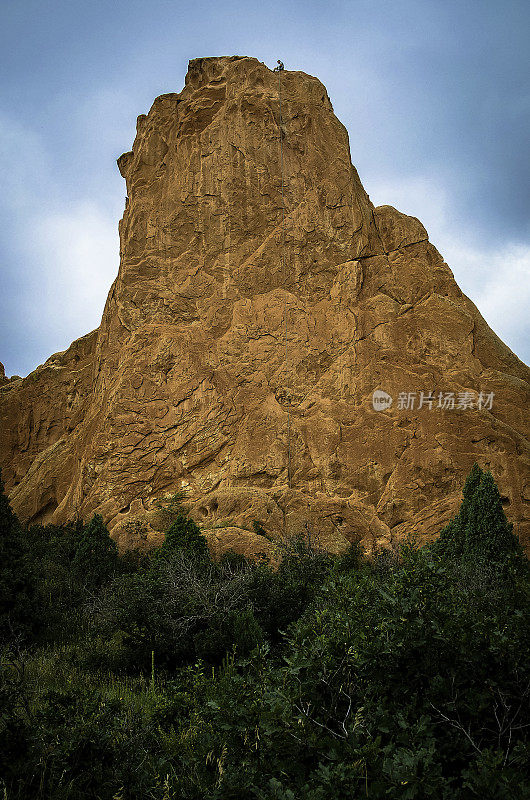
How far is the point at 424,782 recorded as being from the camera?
8.02ft

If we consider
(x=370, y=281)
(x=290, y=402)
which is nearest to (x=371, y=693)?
(x=290, y=402)

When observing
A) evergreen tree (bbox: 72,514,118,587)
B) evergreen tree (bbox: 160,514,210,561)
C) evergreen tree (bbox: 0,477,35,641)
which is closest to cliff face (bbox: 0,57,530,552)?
evergreen tree (bbox: 160,514,210,561)

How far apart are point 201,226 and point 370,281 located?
30.5 ft

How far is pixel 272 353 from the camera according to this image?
26656mm

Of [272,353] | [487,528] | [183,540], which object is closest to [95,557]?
[183,540]

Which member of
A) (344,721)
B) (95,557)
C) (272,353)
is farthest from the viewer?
(272,353)

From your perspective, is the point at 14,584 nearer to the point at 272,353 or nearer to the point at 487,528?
the point at 487,528

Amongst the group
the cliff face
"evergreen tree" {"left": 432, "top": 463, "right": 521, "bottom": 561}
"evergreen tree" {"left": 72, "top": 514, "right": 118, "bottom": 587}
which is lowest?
"evergreen tree" {"left": 72, "top": 514, "right": 118, "bottom": 587}

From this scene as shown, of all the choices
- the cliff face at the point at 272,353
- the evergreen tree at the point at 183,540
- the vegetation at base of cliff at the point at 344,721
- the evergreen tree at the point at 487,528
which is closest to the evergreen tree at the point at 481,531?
the evergreen tree at the point at 487,528

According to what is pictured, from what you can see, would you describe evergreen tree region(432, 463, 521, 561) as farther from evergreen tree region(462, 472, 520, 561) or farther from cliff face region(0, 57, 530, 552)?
cliff face region(0, 57, 530, 552)

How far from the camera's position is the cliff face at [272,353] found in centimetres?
2378

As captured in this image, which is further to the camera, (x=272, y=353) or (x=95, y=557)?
(x=272, y=353)

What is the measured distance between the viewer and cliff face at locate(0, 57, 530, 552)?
23.8m

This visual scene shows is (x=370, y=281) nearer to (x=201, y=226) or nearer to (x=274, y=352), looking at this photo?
(x=274, y=352)
